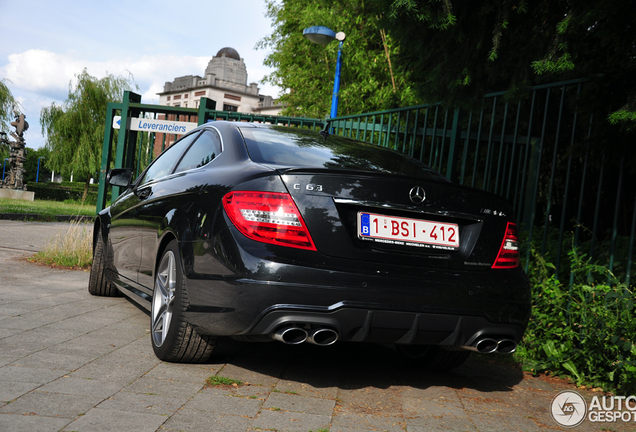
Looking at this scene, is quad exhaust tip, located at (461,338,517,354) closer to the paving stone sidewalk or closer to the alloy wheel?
the paving stone sidewalk

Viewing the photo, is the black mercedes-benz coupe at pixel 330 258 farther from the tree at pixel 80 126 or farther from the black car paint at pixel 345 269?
the tree at pixel 80 126

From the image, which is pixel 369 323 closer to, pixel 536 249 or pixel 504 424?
pixel 504 424

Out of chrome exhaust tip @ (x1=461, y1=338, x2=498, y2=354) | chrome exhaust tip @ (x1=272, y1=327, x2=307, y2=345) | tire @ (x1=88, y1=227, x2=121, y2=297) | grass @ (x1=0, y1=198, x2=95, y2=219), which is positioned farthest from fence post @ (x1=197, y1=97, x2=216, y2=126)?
grass @ (x1=0, y1=198, x2=95, y2=219)

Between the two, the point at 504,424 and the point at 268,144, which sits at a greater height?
the point at 268,144

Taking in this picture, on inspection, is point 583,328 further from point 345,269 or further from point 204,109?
point 204,109

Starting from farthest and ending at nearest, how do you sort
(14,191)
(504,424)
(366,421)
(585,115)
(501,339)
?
1. (14,191)
2. (585,115)
3. (501,339)
4. (504,424)
5. (366,421)

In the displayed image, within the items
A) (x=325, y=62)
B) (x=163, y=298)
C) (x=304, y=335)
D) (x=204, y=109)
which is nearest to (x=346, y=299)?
(x=304, y=335)

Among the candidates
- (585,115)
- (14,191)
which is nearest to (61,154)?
(14,191)

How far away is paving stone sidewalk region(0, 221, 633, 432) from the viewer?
2758 mm

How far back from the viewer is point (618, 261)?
15.4 ft

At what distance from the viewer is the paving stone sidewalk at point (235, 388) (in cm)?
276

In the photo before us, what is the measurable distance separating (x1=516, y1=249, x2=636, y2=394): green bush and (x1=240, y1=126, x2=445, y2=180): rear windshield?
141 cm

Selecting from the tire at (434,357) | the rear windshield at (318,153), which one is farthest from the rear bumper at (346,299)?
the tire at (434,357)

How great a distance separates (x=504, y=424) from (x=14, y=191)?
3740 cm
